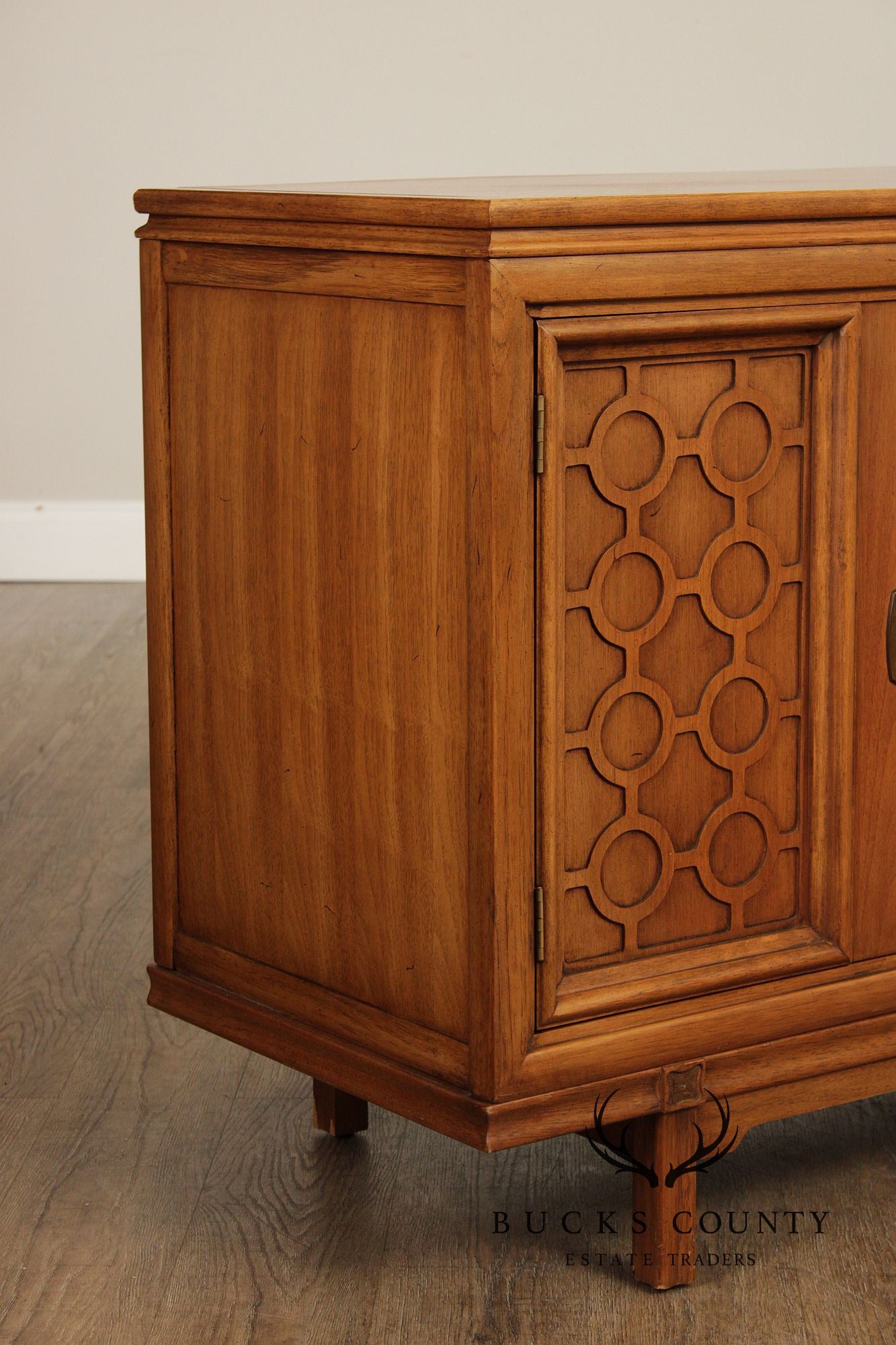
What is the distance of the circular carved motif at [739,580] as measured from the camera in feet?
4.23

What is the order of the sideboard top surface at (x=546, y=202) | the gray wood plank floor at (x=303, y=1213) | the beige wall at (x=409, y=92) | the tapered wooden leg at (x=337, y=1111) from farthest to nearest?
1. the beige wall at (x=409, y=92)
2. the tapered wooden leg at (x=337, y=1111)
3. the gray wood plank floor at (x=303, y=1213)
4. the sideboard top surface at (x=546, y=202)

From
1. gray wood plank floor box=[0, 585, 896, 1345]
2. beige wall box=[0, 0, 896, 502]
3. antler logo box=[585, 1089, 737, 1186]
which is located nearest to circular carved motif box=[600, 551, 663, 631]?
antler logo box=[585, 1089, 737, 1186]

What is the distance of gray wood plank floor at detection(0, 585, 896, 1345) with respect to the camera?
1.35 m

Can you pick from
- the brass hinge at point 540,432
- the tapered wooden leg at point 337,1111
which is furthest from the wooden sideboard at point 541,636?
the tapered wooden leg at point 337,1111

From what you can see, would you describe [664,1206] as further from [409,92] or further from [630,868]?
[409,92]

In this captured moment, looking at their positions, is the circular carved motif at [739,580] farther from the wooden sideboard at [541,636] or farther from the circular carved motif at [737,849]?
the circular carved motif at [737,849]

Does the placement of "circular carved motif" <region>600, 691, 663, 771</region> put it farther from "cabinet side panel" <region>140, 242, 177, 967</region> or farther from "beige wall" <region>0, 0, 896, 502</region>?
"beige wall" <region>0, 0, 896, 502</region>

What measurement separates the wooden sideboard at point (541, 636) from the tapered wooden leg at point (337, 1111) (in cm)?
25

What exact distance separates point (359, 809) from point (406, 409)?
0.30m

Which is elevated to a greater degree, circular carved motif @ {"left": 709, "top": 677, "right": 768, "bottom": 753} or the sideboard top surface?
the sideboard top surface

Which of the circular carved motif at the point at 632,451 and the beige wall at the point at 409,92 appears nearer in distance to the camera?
the circular carved motif at the point at 632,451

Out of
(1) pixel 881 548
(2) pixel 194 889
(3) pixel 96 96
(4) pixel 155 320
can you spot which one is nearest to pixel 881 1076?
(1) pixel 881 548

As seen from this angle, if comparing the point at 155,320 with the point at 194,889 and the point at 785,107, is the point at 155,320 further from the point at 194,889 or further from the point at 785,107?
the point at 785,107

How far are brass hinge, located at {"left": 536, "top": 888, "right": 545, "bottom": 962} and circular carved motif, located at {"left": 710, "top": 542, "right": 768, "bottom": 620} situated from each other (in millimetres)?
254
